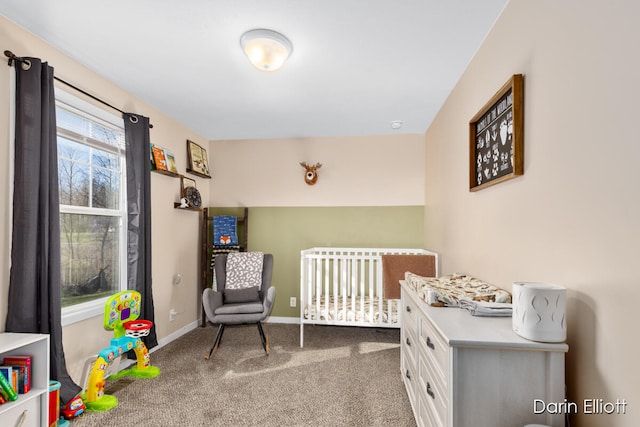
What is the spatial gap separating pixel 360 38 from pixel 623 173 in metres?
1.58

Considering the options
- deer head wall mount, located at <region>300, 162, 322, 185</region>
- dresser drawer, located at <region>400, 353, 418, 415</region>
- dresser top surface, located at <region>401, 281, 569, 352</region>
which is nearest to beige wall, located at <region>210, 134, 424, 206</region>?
deer head wall mount, located at <region>300, 162, 322, 185</region>

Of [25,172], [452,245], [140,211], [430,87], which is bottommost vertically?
[452,245]

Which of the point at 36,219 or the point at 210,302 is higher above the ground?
the point at 36,219

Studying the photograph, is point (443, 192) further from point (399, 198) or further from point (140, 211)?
point (140, 211)

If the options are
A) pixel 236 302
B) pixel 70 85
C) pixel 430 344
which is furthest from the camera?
pixel 236 302

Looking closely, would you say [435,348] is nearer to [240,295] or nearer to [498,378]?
[498,378]

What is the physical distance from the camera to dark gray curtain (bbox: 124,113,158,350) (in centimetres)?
284

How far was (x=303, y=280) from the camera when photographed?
3.46 metres

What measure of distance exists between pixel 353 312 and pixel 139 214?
2129 mm

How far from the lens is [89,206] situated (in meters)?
2.61

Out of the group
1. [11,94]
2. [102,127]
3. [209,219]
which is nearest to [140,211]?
[102,127]

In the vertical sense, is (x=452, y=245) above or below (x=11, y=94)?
below

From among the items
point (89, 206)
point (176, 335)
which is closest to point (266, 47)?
point (89, 206)

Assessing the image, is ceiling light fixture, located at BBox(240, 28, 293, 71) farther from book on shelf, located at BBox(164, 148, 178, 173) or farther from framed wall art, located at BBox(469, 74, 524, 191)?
book on shelf, located at BBox(164, 148, 178, 173)
